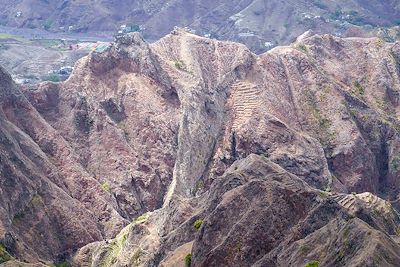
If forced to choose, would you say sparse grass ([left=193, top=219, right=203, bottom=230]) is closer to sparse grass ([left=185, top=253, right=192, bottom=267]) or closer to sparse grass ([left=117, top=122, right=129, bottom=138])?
sparse grass ([left=185, top=253, right=192, bottom=267])

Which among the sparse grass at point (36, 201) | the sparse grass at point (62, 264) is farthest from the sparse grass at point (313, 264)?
the sparse grass at point (36, 201)

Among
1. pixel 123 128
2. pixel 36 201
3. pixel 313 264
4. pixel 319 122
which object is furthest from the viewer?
pixel 319 122

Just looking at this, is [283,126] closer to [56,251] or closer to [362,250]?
[56,251]

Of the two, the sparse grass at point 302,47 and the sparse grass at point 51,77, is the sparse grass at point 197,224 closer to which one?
the sparse grass at point 302,47

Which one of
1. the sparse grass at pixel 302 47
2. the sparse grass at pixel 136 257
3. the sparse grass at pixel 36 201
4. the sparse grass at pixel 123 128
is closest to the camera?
the sparse grass at pixel 136 257

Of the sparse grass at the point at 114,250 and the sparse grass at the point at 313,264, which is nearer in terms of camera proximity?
the sparse grass at the point at 313,264

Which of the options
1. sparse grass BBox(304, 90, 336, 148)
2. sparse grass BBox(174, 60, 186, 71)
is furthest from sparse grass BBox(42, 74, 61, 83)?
sparse grass BBox(304, 90, 336, 148)

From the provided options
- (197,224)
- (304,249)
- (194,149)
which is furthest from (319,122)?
(304,249)

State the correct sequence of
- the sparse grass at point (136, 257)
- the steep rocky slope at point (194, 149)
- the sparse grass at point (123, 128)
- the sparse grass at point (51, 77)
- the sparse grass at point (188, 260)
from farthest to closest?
1. the sparse grass at point (51, 77)
2. the sparse grass at point (123, 128)
3. the sparse grass at point (136, 257)
4. the steep rocky slope at point (194, 149)
5. the sparse grass at point (188, 260)

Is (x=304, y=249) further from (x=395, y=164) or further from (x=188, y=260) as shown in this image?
(x=395, y=164)
